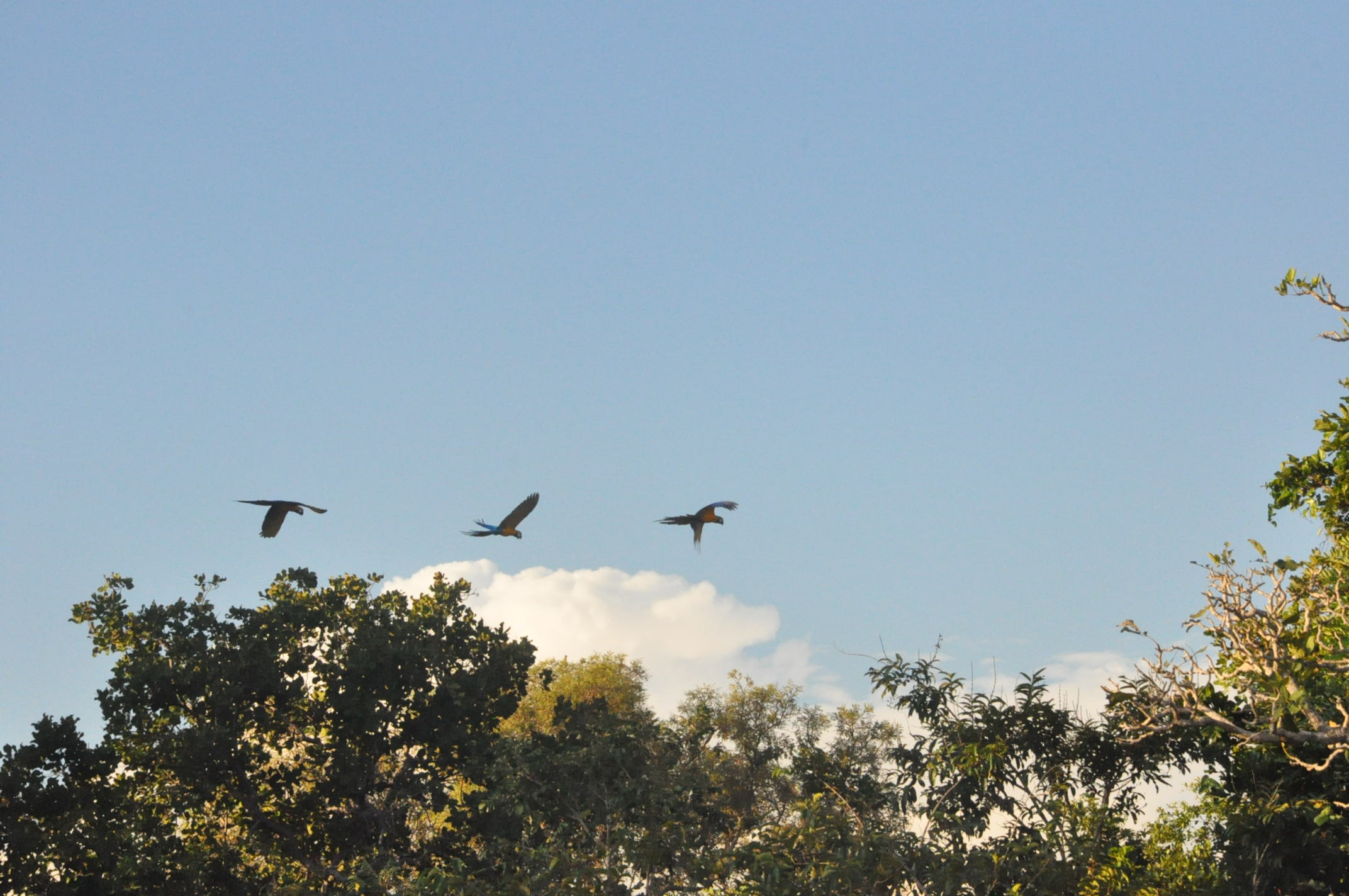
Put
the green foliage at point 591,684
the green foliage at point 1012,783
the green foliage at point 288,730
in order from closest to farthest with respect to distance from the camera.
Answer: the green foliage at point 1012,783, the green foliage at point 288,730, the green foliage at point 591,684

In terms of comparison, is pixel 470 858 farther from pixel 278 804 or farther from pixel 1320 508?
pixel 1320 508

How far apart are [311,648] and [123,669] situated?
329cm

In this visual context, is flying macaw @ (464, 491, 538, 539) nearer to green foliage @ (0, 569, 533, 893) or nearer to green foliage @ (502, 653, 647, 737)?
green foliage @ (0, 569, 533, 893)

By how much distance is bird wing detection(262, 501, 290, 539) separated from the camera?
17766 mm

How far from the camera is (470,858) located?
70.4ft

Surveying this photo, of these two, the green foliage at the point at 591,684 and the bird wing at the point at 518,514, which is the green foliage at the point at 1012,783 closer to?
the bird wing at the point at 518,514

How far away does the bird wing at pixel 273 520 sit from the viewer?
17.8 m

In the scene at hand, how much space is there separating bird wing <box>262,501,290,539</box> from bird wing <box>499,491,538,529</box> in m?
3.64

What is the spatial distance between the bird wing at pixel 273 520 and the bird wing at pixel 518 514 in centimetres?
364

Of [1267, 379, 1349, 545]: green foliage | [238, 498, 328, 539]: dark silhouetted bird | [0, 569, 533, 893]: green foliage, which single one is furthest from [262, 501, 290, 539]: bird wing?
[1267, 379, 1349, 545]: green foliage

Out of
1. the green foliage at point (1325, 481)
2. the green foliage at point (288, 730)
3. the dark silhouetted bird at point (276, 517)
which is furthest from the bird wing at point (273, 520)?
the green foliage at point (1325, 481)

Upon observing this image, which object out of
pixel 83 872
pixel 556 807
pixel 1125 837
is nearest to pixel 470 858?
pixel 556 807

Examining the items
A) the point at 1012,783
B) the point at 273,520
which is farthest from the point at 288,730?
the point at 1012,783

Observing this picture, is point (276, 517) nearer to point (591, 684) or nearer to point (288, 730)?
point (288, 730)
